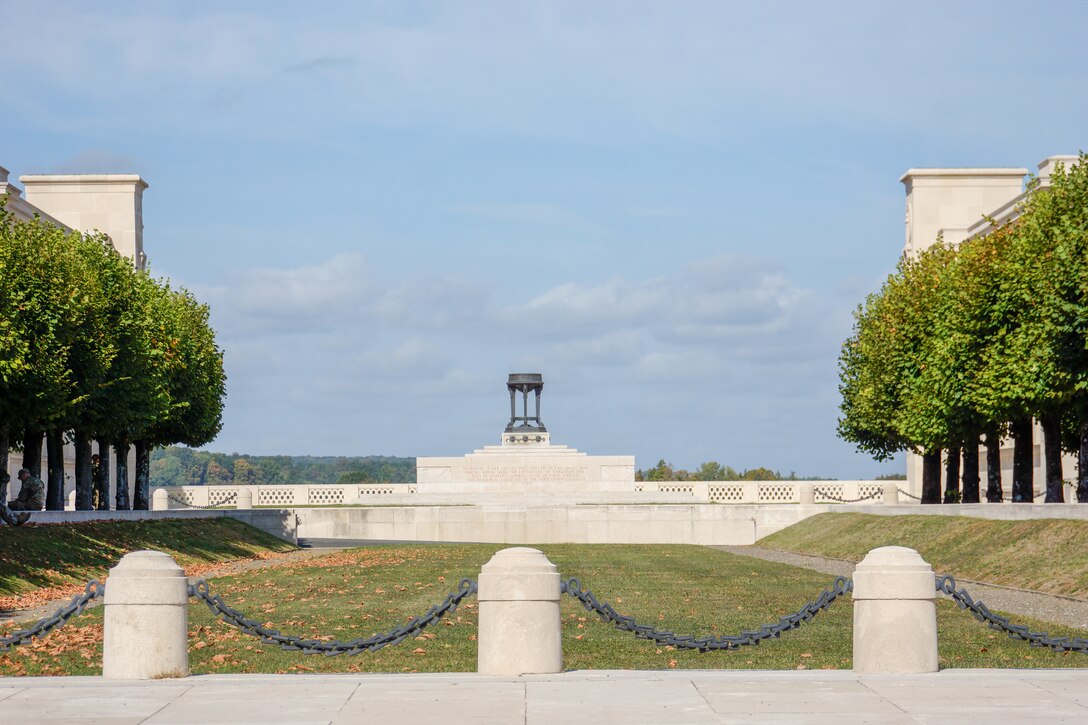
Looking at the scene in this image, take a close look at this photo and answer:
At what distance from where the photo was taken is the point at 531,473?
292ft

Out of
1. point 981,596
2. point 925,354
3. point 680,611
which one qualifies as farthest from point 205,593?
point 925,354

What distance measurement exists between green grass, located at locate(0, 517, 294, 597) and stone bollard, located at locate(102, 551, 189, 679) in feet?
50.2

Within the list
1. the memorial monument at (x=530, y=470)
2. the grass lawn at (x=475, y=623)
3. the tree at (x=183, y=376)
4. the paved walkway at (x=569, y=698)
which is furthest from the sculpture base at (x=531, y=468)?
the paved walkway at (x=569, y=698)

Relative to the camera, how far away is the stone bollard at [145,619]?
1638 cm

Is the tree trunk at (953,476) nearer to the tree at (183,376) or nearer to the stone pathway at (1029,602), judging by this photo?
the stone pathway at (1029,602)

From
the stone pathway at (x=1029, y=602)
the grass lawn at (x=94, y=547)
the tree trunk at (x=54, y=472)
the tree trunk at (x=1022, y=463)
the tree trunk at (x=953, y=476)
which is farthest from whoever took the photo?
the tree trunk at (x=953, y=476)

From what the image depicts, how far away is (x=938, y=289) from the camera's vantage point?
5831cm

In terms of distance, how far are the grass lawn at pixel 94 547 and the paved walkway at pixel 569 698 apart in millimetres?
14414

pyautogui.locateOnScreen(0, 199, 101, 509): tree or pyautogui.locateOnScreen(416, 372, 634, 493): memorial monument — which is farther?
pyautogui.locateOnScreen(416, 372, 634, 493): memorial monument

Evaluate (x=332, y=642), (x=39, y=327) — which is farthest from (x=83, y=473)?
(x=332, y=642)

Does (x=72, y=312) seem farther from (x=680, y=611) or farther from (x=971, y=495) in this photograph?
(x=971, y=495)

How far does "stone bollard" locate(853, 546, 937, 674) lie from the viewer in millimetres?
16578

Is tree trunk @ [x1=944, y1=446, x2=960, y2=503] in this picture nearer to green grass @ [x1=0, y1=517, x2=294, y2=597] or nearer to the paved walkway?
green grass @ [x1=0, y1=517, x2=294, y2=597]

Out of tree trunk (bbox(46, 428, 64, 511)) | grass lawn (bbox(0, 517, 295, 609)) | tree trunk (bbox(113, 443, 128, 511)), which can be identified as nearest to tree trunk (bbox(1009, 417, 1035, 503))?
grass lawn (bbox(0, 517, 295, 609))
